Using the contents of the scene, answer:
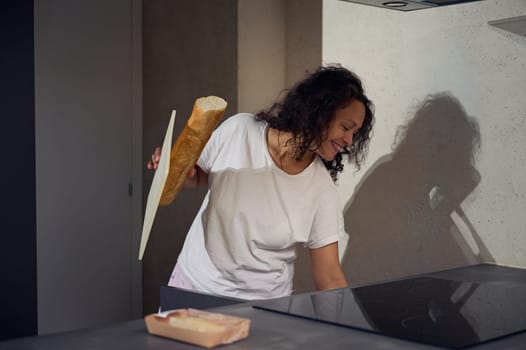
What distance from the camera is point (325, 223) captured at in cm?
227

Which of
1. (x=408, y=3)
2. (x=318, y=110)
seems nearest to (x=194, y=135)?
(x=318, y=110)

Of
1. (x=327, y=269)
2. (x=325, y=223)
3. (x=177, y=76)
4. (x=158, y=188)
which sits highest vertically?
(x=177, y=76)

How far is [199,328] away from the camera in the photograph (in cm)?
121

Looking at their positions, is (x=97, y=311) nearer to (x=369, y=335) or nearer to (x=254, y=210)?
(x=254, y=210)

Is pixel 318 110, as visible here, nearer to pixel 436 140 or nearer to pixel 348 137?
pixel 348 137

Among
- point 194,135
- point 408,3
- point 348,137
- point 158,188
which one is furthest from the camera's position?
point 348,137

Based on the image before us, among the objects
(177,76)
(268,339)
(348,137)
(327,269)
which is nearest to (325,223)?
(327,269)

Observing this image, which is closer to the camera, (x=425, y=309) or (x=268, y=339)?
(x=268, y=339)

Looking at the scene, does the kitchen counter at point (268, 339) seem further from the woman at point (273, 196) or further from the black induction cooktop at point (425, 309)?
the woman at point (273, 196)

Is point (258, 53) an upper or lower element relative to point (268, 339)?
upper

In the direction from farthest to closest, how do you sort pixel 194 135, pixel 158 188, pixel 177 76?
pixel 177 76 < pixel 194 135 < pixel 158 188

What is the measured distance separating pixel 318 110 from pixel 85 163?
2.53 meters

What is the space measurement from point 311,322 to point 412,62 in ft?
4.03

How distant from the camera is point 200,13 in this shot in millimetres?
4109
